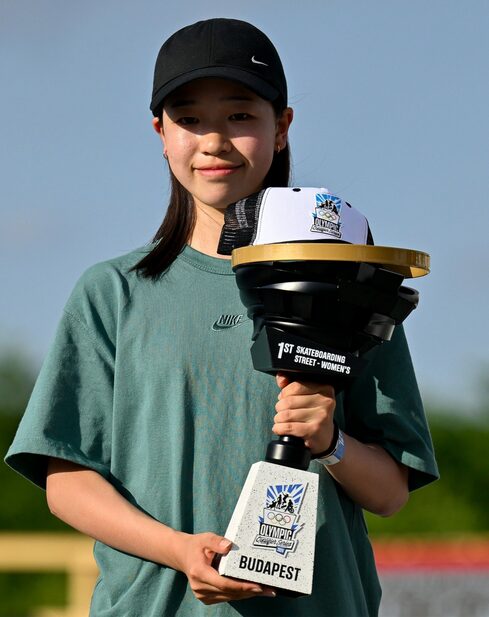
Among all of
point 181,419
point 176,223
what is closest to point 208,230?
point 176,223

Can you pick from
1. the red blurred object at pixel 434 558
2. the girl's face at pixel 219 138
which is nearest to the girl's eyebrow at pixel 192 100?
the girl's face at pixel 219 138

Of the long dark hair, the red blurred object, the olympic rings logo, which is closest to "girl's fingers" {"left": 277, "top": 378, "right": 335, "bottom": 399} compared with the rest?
the olympic rings logo

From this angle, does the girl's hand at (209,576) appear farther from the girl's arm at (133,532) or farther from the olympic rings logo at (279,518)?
the olympic rings logo at (279,518)

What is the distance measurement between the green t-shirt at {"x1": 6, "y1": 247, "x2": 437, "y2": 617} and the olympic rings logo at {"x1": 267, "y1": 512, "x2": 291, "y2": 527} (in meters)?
0.15

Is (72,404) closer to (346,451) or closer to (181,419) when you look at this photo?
(181,419)

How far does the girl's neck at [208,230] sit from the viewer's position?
2916 mm

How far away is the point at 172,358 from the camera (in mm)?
2754

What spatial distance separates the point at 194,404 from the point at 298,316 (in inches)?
13.7

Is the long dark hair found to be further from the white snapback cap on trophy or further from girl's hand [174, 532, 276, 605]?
girl's hand [174, 532, 276, 605]

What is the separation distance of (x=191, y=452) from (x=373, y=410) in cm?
47

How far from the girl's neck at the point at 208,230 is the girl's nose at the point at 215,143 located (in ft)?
0.57

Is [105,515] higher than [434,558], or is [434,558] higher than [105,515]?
[434,558]

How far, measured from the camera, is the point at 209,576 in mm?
2457

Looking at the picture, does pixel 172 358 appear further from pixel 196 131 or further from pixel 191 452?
pixel 196 131
